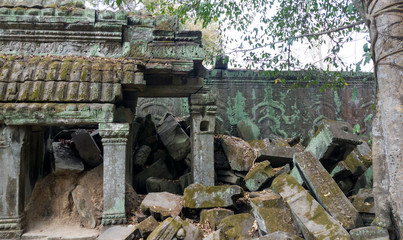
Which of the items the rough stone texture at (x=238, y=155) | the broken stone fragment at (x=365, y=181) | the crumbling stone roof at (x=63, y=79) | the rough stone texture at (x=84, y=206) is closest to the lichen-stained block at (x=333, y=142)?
the broken stone fragment at (x=365, y=181)

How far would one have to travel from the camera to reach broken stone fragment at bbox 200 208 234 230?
382 centimetres

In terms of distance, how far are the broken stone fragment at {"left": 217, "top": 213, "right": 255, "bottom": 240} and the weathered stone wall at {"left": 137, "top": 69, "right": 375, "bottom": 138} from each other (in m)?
4.23

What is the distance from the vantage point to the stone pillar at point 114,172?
398 centimetres

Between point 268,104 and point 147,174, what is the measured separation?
12.1 feet

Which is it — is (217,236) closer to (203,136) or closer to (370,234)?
(370,234)

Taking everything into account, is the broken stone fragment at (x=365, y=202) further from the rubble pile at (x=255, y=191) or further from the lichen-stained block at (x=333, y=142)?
the lichen-stained block at (x=333, y=142)

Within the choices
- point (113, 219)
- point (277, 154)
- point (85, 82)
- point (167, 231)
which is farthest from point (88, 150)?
point (277, 154)

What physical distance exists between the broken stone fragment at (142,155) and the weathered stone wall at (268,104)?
1795 millimetres

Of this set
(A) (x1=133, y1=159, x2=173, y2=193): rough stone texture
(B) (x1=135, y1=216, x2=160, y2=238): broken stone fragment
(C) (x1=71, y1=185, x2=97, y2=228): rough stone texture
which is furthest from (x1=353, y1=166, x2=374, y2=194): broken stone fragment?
(C) (x1=71, y1=185, x2=97, y2=228): rough stone texture

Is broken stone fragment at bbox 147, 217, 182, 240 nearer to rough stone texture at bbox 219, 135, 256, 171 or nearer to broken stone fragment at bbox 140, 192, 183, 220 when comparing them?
broken stone fragment at bbox 140, 192, 183, 220

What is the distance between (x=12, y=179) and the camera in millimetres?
4012

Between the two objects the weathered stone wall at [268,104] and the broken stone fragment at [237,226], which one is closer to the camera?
the broken stone fragment at [237,226]

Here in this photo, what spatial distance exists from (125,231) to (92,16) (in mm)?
3059

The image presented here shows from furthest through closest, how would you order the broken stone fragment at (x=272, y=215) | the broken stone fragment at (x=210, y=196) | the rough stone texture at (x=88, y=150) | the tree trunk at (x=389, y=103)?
the rough stone texture at (x=88, y=150) → the broken stone fragment at (x=210, y=196) → the broken stone fragment at (x=272, y=215) → the tree trunk at (x=389, y=103)
